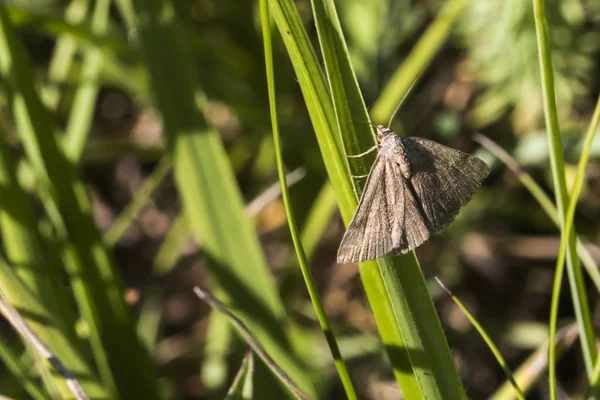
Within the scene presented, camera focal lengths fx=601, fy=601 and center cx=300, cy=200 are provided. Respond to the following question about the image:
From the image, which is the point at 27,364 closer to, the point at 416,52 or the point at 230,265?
the point at 230,265

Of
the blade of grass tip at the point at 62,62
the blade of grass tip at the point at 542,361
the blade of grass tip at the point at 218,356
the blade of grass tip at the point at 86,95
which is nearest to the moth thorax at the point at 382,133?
the blade of grass tip at the point at 542,361

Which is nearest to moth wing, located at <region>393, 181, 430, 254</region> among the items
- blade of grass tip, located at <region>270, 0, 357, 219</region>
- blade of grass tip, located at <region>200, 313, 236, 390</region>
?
blade of grass tip, located at <region>270, 0, 357, 219</region>

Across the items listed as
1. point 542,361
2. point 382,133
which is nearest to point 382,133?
point 382,133

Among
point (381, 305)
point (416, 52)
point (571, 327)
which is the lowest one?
point (571, 327)

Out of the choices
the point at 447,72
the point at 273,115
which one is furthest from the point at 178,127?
the point at 447,72

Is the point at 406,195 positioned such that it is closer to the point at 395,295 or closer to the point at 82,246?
the point at 395,295

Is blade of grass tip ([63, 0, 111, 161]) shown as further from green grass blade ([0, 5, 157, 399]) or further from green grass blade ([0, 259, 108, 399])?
green grass blade ([0, 259, 108, 399])
